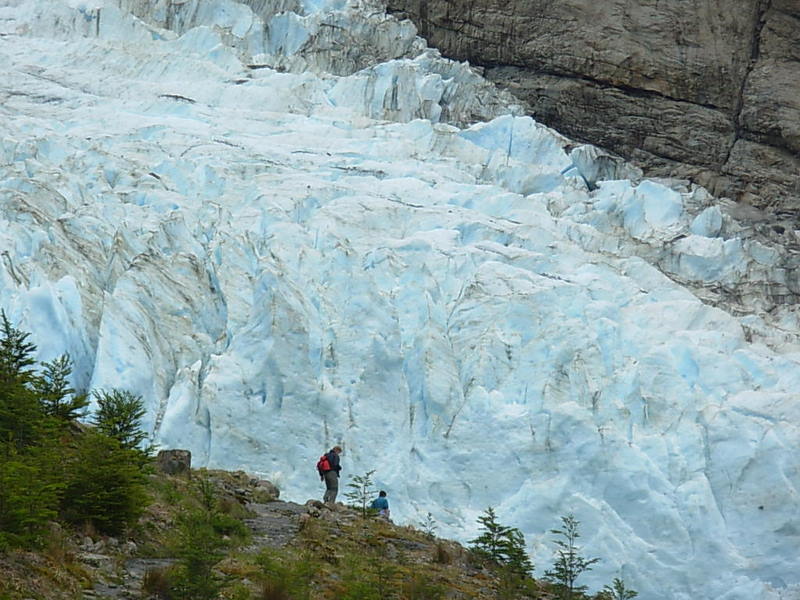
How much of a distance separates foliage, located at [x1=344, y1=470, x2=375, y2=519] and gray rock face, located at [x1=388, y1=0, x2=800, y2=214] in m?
17.3

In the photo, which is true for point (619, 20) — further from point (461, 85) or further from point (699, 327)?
point (699, 327)

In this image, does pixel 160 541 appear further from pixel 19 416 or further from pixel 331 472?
pixel 331 472

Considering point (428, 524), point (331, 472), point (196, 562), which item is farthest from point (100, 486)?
point (428, 524)

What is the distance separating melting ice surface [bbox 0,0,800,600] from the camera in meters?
15.8

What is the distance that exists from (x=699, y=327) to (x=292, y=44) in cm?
1483

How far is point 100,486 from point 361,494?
613cm

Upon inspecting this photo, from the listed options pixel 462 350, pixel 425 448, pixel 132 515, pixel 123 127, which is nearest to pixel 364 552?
pixel 132 515

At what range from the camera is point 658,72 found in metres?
30.0

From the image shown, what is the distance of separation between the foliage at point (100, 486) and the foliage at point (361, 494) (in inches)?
150

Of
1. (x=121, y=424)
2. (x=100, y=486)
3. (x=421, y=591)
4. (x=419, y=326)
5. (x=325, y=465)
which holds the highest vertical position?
(x=419, y=326)

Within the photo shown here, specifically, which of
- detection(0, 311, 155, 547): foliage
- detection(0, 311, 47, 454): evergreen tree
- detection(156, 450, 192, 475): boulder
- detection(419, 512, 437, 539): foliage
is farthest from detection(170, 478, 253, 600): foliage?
detection(419, 512, 437, 539): foliage

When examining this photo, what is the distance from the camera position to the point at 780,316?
21.3 metres

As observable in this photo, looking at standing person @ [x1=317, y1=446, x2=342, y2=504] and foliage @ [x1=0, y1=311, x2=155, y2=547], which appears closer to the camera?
foliage @ [x1=0, y1=311, x2=155, y2=547]

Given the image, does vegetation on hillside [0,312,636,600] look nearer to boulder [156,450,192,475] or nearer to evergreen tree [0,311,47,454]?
evergreen tree [0,311,47,454]
